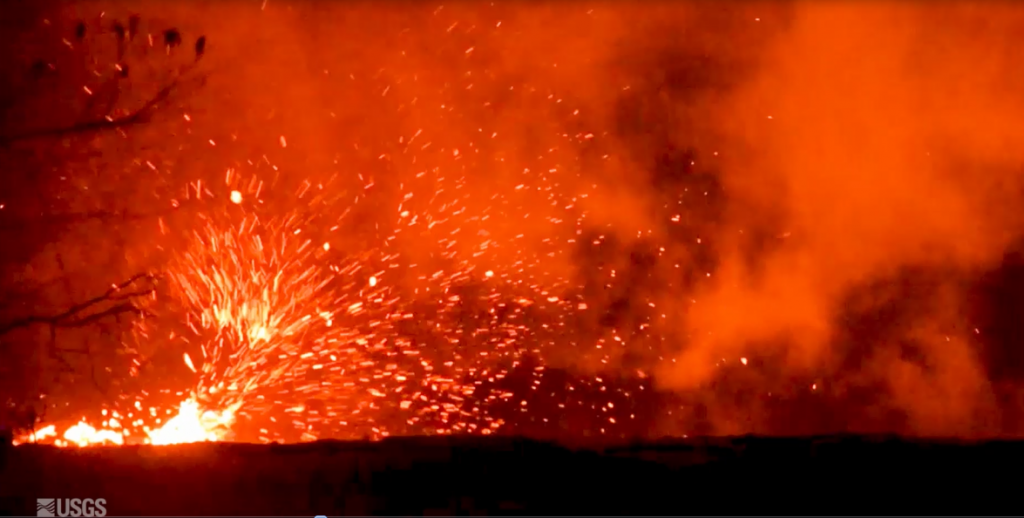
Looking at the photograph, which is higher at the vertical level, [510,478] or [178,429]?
[178,429]

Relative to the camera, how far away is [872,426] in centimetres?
1065

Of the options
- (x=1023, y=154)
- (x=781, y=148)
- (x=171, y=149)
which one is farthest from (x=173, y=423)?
(x=1023, y=154)

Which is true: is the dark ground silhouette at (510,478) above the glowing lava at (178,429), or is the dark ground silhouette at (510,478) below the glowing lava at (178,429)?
below

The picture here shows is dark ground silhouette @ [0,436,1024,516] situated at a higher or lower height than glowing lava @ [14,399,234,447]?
lower

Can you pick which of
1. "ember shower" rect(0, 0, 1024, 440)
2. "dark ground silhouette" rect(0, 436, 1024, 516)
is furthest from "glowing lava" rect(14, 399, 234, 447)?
"dark ground silhouette" rect(0, 436, 1024, 516)

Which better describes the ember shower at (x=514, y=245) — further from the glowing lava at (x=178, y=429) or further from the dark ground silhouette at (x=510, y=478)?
the dark ground silhouette at (x=510, y=478)

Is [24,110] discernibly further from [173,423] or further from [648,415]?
[648,415]

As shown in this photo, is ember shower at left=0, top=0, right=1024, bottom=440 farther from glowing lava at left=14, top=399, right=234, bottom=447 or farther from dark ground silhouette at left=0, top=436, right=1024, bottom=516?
dark ground silhouette at left=0, top=436, right=1024, bottom=516

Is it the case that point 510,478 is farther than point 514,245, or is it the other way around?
point 514,245

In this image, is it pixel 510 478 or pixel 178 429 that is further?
pixel 178 429

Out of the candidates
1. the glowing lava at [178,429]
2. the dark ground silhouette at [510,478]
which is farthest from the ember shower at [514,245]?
the dark ground silhouette at [510,478]

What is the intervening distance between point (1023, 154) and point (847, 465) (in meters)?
6.16

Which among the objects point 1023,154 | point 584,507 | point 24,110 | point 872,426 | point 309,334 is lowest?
point 584,507

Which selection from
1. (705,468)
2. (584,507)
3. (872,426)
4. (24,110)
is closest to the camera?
(584,507)
